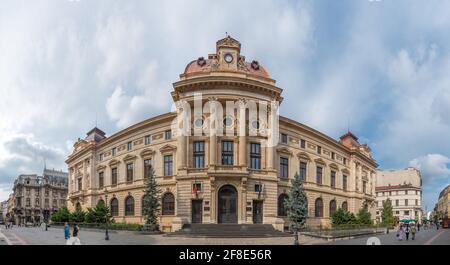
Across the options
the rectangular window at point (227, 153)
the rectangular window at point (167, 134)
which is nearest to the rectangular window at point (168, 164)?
the rectangular window at point (167, 134)

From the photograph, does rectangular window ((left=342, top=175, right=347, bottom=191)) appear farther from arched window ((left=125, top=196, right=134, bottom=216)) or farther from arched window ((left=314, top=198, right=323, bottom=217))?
arched window ((left=125, top=196, right=134, bottom=216))

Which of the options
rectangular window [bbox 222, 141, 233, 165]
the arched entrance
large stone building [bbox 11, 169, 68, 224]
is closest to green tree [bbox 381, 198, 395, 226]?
large stone building [bbox 11, 169, 68, 224]

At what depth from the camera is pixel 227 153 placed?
554 inches

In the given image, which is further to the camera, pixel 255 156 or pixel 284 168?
pixel 255 156

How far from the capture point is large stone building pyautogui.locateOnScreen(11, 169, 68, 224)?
3389mm

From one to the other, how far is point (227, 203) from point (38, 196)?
12137 mm

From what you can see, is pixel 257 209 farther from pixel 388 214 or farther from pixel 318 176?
pixel 388 214

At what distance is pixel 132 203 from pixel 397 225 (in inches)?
526

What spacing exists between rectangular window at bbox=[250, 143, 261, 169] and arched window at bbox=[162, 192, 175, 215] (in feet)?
16.3

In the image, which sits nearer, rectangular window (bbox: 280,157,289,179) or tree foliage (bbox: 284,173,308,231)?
tree foliage (bbox: 284,173,308,231)

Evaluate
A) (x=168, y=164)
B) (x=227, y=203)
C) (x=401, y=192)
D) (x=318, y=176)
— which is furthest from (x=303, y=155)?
(x=168, y=164)

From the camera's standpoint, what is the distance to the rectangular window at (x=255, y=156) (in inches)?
433

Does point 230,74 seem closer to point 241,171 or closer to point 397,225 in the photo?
point 241,171
